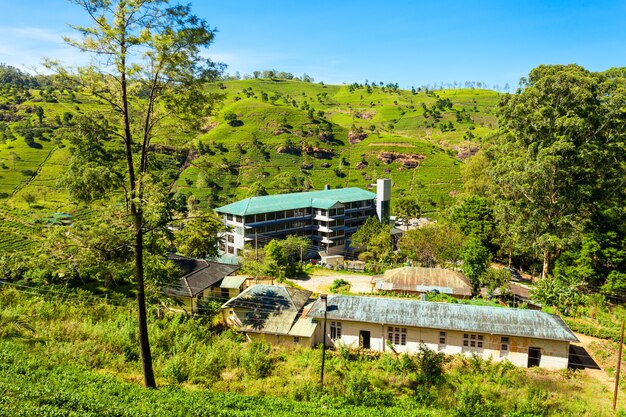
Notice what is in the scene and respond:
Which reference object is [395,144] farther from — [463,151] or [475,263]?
[475,263]

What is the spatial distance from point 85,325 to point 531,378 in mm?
22482

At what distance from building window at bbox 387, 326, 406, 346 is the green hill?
114 feet

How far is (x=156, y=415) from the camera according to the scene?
10477 mm

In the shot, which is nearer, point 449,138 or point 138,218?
point 138,218

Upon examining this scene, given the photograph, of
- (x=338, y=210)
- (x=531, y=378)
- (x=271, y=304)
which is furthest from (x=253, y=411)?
(x=338, y=210)

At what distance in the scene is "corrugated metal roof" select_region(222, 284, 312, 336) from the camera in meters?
23.8

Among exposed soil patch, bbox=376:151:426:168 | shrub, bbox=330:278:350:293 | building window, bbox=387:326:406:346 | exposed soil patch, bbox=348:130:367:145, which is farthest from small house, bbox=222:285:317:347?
exposed soil patch, bbox=348:130:367:145

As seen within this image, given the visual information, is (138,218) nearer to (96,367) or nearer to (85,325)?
(96,367)

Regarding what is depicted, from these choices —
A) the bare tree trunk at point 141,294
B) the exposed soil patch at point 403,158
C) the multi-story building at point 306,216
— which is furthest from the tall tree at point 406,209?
the bare tree trunk at point 141,294

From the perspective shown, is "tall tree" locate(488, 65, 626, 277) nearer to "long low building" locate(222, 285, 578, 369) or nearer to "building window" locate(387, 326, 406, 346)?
"long low building" locate(222, 285, 578, 369)

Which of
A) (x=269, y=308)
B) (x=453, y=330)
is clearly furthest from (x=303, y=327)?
(x=453, y=330)

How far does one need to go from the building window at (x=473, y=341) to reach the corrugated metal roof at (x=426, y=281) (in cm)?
1060

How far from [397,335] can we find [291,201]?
33090 mm

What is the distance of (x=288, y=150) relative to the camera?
3885 inches
